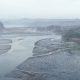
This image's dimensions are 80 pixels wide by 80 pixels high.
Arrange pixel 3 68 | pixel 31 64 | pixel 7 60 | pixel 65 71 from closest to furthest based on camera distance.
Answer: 1. pixel 65 71
2. pixel 3 68
3. pixel 31 64
4. pixel 7 60

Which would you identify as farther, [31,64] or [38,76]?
[31,64]

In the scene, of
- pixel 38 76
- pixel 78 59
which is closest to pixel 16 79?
pixel 38 76

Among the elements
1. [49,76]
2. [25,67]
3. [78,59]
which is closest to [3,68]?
[25,67]

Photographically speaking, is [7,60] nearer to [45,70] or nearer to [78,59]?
[45,70]

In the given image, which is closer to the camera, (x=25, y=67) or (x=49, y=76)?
(x=49, y=76)

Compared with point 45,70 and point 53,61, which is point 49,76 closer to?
point 45,70

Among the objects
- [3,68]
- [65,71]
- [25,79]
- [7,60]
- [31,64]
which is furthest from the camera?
[7,60]

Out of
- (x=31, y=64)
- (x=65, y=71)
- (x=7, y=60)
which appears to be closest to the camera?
(x=65, y=71)

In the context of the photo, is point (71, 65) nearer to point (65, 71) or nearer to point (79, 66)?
point (79, 66)

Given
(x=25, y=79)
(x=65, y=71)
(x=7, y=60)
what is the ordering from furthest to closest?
(x=7, y=60), (x=65, y=71), (x=25, y=79)
